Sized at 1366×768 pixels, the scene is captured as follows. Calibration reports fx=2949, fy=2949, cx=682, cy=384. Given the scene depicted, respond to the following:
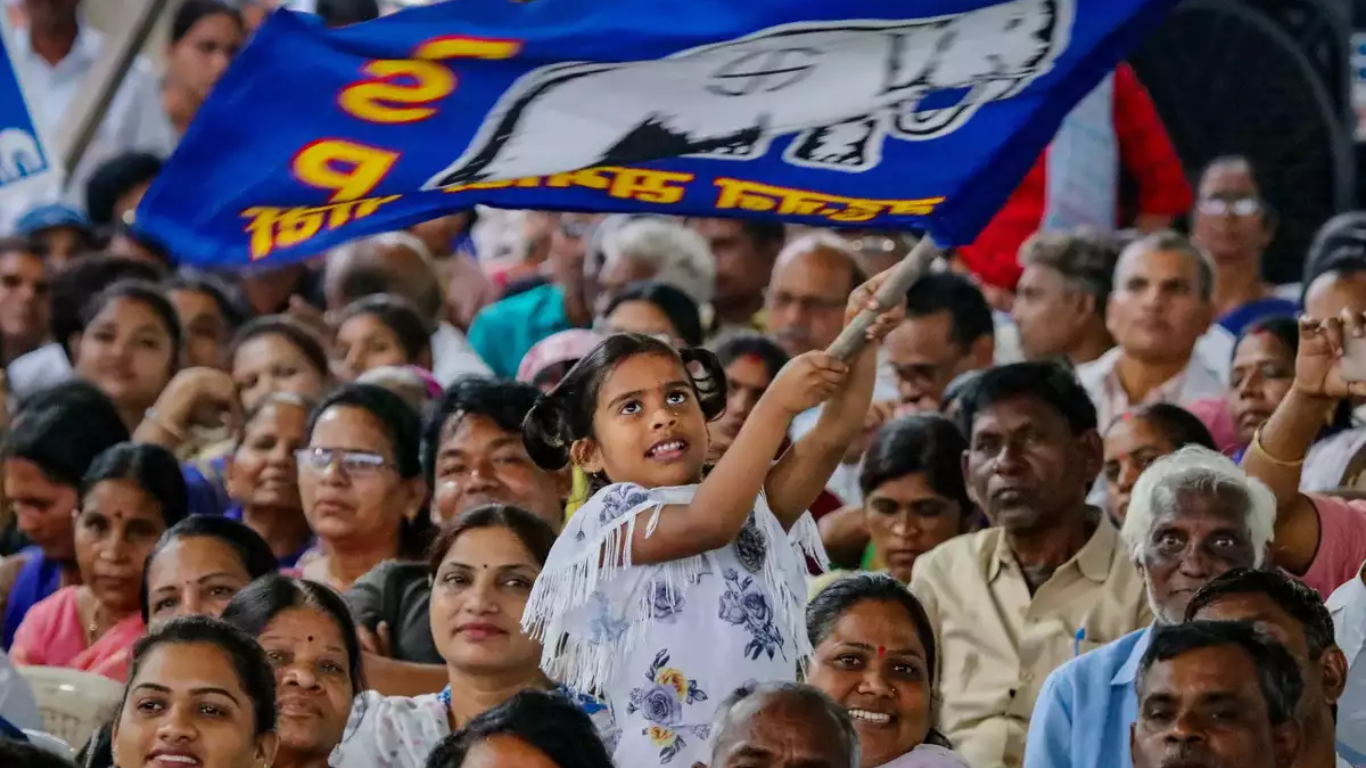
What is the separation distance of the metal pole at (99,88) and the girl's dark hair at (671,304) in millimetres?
4099

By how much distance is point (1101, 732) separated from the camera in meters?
6.04

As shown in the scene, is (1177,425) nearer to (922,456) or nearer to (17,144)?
(922,456)

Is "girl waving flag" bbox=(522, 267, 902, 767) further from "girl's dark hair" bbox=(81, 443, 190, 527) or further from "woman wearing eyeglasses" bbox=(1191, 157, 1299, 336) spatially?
"woman wearing eyeglasses" bbox=(1191, 157, 1299, 336)

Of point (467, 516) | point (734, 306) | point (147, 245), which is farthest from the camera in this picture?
point (147, 245)

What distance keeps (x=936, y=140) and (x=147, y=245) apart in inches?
231

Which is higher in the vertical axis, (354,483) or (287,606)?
(287,606)

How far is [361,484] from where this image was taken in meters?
7.41

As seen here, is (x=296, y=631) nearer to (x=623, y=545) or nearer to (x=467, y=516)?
(x=467, y=516)

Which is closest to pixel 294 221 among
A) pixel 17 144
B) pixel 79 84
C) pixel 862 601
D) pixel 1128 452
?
pixel 862 601

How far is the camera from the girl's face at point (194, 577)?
6738mm

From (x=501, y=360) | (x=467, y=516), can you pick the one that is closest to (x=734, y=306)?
(x=501, y=360)

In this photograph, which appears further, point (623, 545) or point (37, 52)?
point (37, 52)

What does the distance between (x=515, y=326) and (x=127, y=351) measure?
1.35m

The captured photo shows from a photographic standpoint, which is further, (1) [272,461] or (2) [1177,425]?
(1) [272,461]
